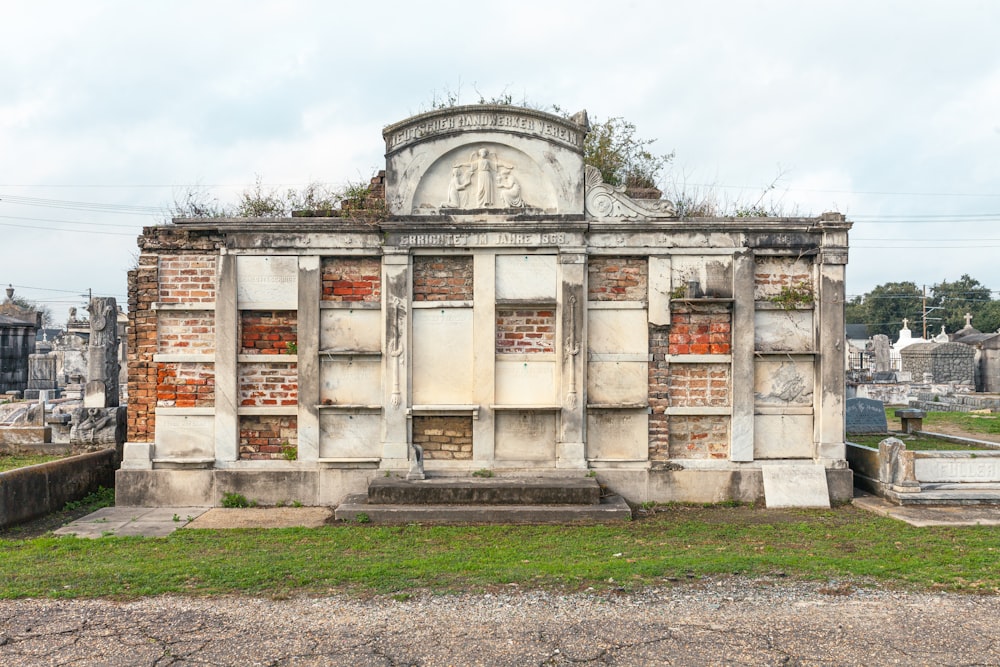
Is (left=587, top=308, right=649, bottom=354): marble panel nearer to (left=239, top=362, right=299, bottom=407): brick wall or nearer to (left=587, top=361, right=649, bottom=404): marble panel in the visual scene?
(left=587, top=361, right=649, bottom=404): marble panel

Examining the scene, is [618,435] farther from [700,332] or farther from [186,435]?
[186,435]

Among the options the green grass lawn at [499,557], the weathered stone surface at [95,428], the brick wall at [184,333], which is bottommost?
the green grass lawn at [499,557]

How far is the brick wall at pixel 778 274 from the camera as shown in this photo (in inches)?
366

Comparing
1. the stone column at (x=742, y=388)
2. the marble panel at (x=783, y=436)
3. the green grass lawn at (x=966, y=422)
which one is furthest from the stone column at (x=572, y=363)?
the green grass lawn at (x=966, y=422)

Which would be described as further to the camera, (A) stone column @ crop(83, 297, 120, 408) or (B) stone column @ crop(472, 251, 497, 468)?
(A) stone column @ crop(83, 297, 120, 408)

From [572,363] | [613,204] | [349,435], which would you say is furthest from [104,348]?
[613,204]

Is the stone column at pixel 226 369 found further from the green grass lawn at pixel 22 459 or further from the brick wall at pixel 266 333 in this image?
the green grass lawn at pixel 22 459

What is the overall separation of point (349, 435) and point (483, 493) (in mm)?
2004

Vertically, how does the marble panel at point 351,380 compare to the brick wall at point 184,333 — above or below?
below

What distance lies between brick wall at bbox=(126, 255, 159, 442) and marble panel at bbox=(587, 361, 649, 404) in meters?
5.73

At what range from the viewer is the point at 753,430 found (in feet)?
30.0

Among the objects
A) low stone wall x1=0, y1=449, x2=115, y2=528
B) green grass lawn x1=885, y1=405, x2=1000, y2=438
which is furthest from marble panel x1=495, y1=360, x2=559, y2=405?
green grass lawn x1=885, y1=405, x2=1000, y2=438

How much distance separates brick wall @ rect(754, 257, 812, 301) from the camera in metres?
9.30

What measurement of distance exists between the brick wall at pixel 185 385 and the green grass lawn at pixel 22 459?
266 centimetres
